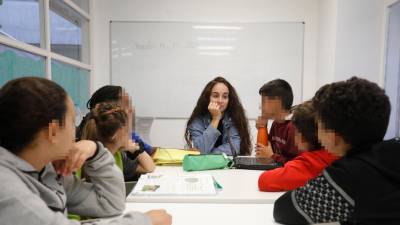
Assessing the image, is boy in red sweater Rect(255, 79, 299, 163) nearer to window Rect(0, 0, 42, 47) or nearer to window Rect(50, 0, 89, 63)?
window Rect(0, 0, 42, 47)

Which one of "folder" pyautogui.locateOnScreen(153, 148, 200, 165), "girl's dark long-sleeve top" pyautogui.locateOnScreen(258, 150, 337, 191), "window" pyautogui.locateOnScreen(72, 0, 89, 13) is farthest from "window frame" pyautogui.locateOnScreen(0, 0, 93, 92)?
"girl's dark long-sleeve top" pyautogui.locateOnScreen(258, 150, 337, 191)

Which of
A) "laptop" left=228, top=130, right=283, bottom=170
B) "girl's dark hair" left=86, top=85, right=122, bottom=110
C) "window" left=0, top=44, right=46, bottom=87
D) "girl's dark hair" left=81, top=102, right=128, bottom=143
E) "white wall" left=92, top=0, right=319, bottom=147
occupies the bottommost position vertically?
"laptop" left=228, top=130, right=283, bottom=170

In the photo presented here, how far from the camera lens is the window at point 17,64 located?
202 centimetres

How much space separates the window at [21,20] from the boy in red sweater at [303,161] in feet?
6.32

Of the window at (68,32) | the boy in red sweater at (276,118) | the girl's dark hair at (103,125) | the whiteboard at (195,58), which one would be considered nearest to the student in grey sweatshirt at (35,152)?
the girl's dark hair at (103,125)

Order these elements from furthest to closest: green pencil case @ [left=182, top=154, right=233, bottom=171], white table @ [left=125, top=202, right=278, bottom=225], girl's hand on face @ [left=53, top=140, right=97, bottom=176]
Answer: green pencil case @ [left=182, top=154, right=233, bottom=171], white table @ [left=125, top=202, right=278, bottom=225], girl's hand on face @ [left=53, top=140, right=97, bottom=176]

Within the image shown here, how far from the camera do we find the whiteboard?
3547 millimetres

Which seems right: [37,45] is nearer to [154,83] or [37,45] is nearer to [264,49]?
[154,83]

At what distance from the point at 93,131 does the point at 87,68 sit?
251 centimetres

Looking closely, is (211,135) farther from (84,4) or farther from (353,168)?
(84,4)

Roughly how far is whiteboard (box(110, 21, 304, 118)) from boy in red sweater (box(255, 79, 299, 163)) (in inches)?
56.4

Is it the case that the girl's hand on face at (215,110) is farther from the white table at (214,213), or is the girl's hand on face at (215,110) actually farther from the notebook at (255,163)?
the white table at (214,213)

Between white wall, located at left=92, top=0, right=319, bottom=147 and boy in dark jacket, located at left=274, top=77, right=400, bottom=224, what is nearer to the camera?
boy in dark jacket, located at left=274, top=77, right=400, bottom=224

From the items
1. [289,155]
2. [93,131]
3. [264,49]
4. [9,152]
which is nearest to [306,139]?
[289,155]
